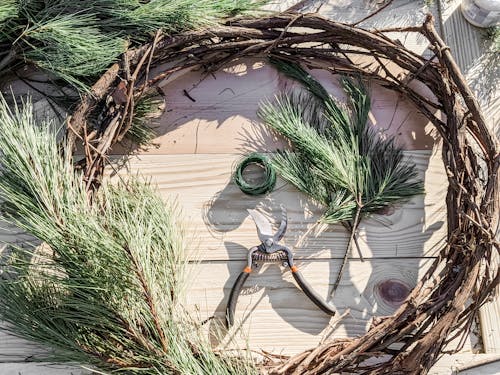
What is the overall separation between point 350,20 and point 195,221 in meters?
0.50

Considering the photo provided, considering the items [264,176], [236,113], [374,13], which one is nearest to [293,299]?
[264,176]

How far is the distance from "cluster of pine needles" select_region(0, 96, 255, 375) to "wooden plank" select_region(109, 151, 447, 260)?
11 cm

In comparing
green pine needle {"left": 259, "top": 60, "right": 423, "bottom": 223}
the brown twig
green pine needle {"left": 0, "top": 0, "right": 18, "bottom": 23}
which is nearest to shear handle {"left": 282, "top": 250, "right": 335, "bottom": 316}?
green pine needle {"left": 259, "top": 60, "right": 423, "bottom": 223}

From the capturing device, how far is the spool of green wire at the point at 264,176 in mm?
1090

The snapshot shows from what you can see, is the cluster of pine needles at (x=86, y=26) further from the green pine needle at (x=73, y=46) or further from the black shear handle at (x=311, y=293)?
the black shear handle at (x=311, y=293)

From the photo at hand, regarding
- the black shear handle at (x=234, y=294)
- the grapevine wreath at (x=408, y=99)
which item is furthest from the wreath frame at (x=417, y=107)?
the black shear handle at (x=234, y=294)

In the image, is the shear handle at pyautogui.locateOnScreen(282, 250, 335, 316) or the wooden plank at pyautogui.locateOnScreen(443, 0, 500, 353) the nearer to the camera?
the shear handle at pyautogui.locateOnScreen(282, 250, 335, 316)

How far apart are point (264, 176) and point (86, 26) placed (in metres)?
0.41

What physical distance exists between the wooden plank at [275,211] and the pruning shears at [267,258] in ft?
0.11

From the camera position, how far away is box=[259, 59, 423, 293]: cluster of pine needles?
1.07 m

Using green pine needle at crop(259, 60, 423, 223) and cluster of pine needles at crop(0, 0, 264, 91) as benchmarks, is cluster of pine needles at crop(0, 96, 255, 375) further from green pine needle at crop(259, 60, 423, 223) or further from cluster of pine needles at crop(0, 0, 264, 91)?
green pine needle at crop(259, 60, 423, 223)

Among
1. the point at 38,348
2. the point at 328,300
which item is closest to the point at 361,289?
the point at 328,300

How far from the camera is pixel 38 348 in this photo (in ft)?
3.44

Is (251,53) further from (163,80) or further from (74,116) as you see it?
(74,116)
